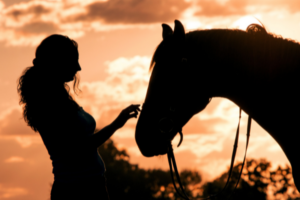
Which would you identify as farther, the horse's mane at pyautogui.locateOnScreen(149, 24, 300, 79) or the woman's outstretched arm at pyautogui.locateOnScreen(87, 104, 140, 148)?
the woman's outstretched arm at pyautogui.locateOnScreen(87, 104, 140, 148)

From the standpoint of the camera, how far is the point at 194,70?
10.4 feet

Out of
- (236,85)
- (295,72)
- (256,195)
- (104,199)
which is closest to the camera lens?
(295,72)

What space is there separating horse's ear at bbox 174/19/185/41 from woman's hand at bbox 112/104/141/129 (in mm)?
730

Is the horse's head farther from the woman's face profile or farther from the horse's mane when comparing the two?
the woman's face profile

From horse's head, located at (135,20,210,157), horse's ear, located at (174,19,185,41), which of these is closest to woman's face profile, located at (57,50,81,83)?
horse's head, located at (135,20,210,157)

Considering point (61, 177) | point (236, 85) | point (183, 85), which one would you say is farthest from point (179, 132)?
point (61, 177)

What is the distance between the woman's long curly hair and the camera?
10.5 ft

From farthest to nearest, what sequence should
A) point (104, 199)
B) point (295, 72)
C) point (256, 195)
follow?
point (256, 195) → point (104, 199) → point (295, 72)

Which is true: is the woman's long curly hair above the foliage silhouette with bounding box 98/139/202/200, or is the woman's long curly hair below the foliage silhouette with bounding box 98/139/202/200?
below

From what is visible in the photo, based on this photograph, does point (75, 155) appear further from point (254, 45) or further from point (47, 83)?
point (254, 45)

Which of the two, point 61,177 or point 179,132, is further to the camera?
point 179,132

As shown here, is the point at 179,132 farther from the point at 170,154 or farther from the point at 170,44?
the point at 170,44

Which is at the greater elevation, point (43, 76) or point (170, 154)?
point (43, 76)

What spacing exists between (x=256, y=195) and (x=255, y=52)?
40991 millimetres
